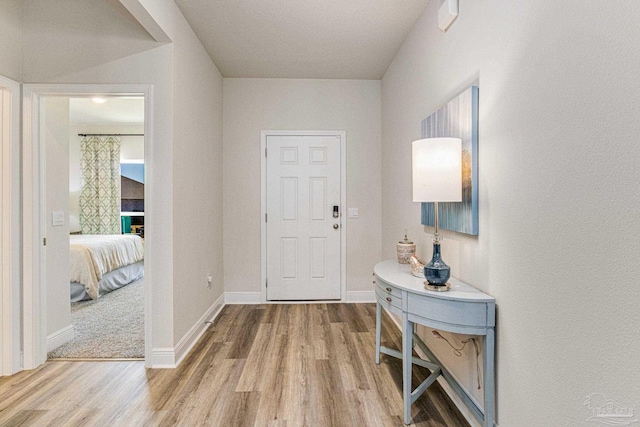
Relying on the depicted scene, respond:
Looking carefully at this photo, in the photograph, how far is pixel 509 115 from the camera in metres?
1.48

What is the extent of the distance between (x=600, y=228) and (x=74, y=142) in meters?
7.67

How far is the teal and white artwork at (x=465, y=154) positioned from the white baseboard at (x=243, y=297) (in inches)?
102

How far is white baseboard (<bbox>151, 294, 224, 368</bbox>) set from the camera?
2457mm

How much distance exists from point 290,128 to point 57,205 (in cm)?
240

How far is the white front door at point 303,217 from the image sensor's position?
4.03 m

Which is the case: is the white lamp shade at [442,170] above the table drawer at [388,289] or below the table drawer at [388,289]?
above

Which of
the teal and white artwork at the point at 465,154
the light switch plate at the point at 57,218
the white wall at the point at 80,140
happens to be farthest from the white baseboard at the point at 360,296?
the white wall at the point at 80,140

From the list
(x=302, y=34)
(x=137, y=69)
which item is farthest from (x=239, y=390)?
(x=302, y=34)

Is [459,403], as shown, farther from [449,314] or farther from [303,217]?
[303,217]

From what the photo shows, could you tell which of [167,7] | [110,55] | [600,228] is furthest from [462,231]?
[110,55]

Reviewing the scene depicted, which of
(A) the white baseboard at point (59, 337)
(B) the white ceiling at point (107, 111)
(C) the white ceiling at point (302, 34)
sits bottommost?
(A) the white baseboard at point (59, 337)

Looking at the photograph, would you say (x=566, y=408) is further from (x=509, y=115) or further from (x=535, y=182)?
(x=509, y=115)

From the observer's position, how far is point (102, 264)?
4.26 m

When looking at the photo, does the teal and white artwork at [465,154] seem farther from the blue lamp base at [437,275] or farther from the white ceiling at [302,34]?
the white ceiling at [302,34]
